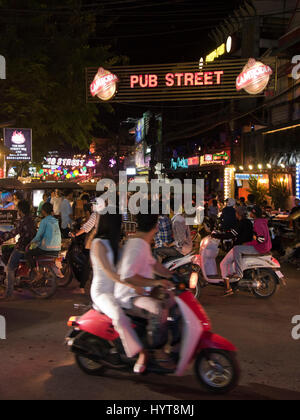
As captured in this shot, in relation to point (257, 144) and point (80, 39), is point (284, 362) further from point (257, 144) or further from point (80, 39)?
point (257, 144)

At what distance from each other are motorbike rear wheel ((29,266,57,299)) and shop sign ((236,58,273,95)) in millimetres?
9754

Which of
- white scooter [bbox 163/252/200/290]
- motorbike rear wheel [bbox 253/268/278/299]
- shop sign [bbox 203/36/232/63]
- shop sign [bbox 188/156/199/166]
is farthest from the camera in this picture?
shop sign [bbox 188/156/199/166]

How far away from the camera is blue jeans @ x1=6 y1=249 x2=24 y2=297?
28.1 ft

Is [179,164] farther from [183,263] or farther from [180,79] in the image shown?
[183,263]

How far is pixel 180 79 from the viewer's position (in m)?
16.3

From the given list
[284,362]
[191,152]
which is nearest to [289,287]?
[284,362]

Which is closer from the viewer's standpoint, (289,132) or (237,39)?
(289,132)

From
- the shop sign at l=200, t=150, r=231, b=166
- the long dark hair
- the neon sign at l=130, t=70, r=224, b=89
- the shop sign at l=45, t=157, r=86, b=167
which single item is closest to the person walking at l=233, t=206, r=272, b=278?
the long dark hair

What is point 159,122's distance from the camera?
4319 centimetres

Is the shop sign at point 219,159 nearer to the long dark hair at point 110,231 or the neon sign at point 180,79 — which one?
the neon sign at point 180,79

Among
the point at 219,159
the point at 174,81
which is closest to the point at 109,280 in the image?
the point at 174,81

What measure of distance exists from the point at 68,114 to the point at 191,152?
19.7 meters

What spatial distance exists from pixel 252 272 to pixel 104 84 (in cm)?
983

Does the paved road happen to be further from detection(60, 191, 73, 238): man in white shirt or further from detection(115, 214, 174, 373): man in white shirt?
detection(60, 191, 73, 238): man in white shirt
